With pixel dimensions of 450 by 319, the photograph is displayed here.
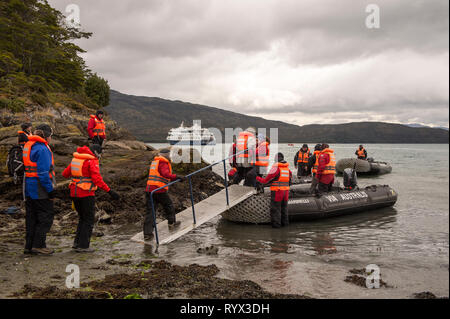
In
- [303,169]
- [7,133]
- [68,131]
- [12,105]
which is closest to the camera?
[7,133]

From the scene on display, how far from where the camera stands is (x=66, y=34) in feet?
114

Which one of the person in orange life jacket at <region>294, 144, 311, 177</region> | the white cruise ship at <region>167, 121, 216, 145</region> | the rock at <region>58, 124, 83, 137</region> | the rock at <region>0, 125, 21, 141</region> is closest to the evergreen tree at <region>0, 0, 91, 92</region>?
the rock at <region>58, 124, 83, 137</region>

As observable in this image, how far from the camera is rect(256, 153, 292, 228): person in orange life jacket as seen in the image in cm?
918

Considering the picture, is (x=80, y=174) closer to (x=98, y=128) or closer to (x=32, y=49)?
(x=98, y=128)

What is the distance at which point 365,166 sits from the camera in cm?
2598

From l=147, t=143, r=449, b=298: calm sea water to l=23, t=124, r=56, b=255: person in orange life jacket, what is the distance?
2.27 meters

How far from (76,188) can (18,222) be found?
3.09m

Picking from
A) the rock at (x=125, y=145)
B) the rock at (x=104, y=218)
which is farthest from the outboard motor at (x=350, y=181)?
the rock at (x=125, y=145)

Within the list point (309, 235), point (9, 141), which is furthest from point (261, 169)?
point (9, 141)

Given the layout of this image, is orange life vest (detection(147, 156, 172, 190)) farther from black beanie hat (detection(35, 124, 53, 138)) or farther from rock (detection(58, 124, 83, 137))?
rock (detection(58, 124, 83, 137))

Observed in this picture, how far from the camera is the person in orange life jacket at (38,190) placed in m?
5.97

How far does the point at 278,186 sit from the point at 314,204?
1.81 metres
